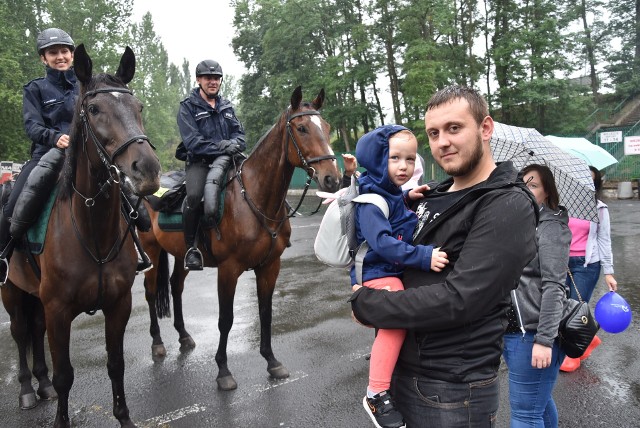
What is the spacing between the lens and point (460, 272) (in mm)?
1621

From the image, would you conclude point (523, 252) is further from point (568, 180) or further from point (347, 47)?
point (347, 47)

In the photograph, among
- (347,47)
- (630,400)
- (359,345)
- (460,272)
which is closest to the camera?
(460,272)

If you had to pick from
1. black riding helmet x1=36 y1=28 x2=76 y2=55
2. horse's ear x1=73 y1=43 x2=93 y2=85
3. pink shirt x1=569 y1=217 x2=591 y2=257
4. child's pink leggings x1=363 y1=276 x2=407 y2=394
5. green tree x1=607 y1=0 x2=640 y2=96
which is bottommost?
pink shirt x1=569 y1=217 x2=591 y2=257

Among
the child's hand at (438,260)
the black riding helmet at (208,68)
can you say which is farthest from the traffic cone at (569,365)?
the black riding helmet at (208,68)

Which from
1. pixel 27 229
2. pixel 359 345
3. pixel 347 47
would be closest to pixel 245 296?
pixel 359 345

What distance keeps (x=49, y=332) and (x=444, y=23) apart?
79.8ft

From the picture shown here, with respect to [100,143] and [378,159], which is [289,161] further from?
[378,159]

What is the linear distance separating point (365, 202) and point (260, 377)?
3.39m

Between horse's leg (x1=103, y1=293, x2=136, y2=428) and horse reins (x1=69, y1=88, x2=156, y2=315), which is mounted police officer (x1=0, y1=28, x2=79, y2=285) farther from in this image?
horse's leg (x1=103, y1=293, x2=136, y2=428)

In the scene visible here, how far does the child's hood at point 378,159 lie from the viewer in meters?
2.09

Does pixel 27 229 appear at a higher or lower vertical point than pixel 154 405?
higher

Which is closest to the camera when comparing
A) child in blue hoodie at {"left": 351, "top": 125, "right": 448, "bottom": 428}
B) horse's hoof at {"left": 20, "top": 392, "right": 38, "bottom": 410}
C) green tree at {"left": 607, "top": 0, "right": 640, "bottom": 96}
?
child in blue hoodie at {"left": 351, "top": 125, "right": 448, "bottom": 428}

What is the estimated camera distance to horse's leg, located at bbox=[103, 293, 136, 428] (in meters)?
3.73

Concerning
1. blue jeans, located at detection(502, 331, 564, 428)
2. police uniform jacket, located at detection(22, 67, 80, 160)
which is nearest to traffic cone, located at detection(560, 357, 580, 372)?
blue jeans, located at detection(502, 331, 564, 428)
